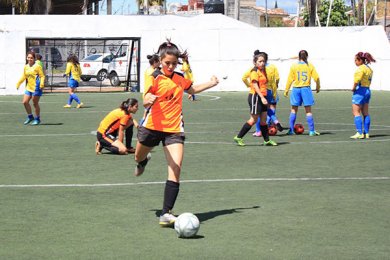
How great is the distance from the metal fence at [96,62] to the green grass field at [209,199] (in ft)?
76.4

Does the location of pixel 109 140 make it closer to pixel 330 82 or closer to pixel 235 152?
pixel 235 152

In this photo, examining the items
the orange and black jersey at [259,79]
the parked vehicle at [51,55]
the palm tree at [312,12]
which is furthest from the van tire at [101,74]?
the orange and black jersey at [259,79]

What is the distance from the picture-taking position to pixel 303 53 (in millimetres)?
19938

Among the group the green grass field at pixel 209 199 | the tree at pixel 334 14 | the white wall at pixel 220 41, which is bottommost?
the green grass field at pixel 209 199

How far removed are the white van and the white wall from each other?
13.4 feet

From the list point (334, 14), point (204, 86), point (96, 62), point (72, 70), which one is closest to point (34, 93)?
point (72, 70)

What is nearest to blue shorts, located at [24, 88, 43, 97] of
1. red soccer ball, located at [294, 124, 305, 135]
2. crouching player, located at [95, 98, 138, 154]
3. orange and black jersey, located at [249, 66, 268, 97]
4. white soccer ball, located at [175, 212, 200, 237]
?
crouching player, located at [95, 98, 138, 154]

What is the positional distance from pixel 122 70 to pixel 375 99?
1611cm

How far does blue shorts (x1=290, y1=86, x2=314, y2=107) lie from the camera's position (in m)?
19.9

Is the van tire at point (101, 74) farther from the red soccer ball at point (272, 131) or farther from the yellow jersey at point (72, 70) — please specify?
the red soccer ball at point (272, 131)

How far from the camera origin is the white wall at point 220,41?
39625mm

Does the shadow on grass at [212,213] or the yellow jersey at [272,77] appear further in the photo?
the yellow jersey at [272,77]

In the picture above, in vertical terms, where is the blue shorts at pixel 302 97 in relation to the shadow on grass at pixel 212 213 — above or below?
above

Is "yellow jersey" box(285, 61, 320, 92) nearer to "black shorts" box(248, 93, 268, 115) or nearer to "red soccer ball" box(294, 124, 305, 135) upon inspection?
"red soccer ball" box(294, 124, 305, 135)
